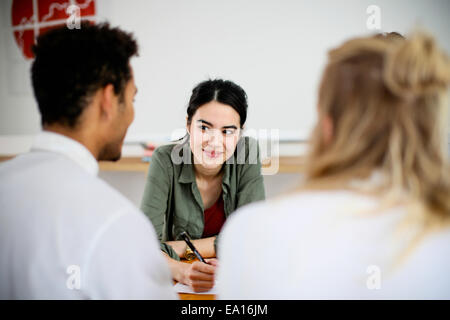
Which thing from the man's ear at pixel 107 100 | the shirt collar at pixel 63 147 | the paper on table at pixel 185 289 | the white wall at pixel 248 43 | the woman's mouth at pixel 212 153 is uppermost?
the white wall at pixel 248 43

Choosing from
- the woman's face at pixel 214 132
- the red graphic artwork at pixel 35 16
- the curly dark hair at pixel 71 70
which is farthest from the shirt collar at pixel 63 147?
the red graphic artwork at pixel 35 16

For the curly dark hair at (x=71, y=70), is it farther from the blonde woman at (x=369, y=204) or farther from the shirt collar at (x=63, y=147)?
the blonde woman at (x=369, y=204)

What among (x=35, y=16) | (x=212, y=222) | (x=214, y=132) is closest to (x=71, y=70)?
(x=214, y=132)

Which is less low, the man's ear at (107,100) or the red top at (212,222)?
the man's ear at (107,100)

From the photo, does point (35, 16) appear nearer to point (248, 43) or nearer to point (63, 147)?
point (248, 43)

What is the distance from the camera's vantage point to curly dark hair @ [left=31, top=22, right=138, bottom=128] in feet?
2.93

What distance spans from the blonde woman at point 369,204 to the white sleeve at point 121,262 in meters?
0.19

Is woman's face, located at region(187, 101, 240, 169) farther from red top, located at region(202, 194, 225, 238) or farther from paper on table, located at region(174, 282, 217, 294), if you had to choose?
paper on table, located at region(174, 282, 217, 294)

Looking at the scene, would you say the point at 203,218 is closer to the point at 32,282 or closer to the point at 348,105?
the point at 32,282

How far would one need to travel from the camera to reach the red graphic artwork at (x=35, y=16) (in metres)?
2.85

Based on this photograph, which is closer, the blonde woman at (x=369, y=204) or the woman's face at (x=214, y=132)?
the blonde woman at (x=369, y=204)

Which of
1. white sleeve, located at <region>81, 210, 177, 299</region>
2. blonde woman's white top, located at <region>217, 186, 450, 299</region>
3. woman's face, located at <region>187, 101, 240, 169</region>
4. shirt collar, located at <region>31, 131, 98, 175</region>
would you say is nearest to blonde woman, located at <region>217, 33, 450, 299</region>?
blonde woman's white top, located at <region>217, 186, 450, 299</region>

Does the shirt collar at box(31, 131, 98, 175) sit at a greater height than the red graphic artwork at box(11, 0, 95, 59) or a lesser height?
lesser

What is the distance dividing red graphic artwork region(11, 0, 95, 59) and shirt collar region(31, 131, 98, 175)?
2.27 metres
